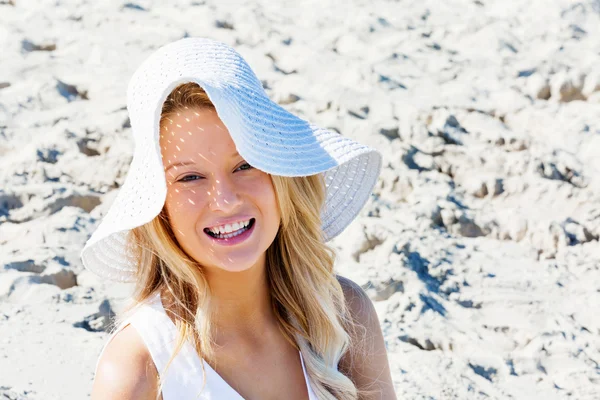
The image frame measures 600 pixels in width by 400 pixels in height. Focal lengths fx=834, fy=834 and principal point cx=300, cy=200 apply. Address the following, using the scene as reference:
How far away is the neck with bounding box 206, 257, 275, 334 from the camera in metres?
1.62

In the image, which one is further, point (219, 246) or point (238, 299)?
point (238, 299)

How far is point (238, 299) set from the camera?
1642 mm

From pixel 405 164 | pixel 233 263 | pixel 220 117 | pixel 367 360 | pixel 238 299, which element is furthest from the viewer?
pixel 405 164

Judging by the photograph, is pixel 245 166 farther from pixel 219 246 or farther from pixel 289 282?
pixel 289 282

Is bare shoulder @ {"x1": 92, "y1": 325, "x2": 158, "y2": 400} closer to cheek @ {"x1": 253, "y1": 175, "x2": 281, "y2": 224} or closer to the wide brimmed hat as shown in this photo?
the wide brimmed hat

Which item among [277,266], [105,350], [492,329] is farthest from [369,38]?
[105,350]

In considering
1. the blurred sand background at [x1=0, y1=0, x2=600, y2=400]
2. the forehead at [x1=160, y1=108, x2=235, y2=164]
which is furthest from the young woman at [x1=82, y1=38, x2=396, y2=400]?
the blurred sand background at [x1=0, y1=0, x2=600, y2=400]

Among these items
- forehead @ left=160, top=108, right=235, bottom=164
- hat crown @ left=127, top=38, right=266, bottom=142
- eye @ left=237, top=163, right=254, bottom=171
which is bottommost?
eye @ left=237, top=163, right=254, bottom=171

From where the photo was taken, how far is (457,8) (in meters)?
5.33

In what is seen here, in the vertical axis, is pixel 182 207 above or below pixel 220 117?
below

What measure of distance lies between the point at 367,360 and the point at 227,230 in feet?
1.67

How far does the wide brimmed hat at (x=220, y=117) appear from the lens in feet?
4.56

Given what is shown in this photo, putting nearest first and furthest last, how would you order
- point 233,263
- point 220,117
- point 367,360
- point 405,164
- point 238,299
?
A: point 220,117 < point 233,263 < point 238,299 < point 367,360 < point 405,164

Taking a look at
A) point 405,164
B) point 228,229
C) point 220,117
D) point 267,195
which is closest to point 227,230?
point 228,229
